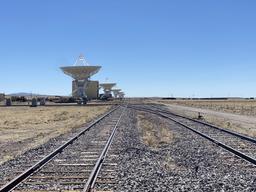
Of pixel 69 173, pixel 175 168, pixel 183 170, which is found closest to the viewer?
pixel 69 173

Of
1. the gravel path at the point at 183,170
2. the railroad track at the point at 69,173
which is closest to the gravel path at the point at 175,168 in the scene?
the gravel path at the point at 183,170

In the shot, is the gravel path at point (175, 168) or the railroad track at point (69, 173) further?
the gravel path at point (175, 168)

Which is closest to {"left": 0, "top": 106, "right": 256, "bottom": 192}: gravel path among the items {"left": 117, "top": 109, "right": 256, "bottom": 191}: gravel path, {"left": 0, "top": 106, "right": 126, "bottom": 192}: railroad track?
{"left": 117, "top": 109, "right": 256, "bottom": 191}: gravel path

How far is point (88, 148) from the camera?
15.3 metres

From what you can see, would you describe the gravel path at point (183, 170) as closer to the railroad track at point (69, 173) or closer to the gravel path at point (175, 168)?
the gravel path at point (175, 168)

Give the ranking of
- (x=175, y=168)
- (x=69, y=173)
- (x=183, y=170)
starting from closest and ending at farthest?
(x=69, y=173)
(x=183, y=170)
(x=175, y=168)

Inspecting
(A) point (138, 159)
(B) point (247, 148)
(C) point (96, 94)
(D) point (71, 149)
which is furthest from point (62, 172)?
(C) point (96, 94)

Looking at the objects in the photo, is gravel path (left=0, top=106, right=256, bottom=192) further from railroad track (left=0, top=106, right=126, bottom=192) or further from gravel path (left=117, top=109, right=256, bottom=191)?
railroad track (left=0, top=106, right=126, bottom=192)

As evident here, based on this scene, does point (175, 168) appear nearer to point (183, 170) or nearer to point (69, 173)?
point (183, 170)

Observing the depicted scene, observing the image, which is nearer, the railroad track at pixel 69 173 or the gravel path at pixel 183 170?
the railroad track at pixel 69 173

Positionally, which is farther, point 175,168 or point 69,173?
point 175,168

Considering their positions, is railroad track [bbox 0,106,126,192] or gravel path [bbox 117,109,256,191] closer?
railroad track [bbox 0,106,126,192]

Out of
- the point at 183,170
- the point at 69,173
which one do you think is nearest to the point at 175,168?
the point at 183,170

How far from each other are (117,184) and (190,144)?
7880mm
